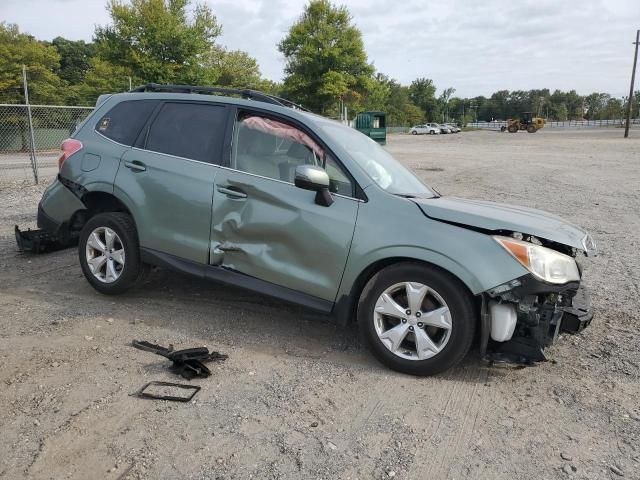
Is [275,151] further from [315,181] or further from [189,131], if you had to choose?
[189,131]

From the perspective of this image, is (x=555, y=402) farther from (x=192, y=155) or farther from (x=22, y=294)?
(x=22, y=294)

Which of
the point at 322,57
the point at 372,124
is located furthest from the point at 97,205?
the point at 322,57

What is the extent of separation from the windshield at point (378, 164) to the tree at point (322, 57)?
37.0 metres

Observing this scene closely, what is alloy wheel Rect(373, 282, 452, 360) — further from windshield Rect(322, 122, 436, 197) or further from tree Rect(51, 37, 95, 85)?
tree Rect(51, 37, 95, 85)

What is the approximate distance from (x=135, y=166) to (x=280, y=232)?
1.59m

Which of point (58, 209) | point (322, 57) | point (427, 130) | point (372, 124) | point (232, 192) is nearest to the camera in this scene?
point (232, 192)

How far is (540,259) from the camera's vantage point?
331 cm

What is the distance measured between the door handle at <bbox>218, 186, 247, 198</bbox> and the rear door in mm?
100

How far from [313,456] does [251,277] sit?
66.3 inches

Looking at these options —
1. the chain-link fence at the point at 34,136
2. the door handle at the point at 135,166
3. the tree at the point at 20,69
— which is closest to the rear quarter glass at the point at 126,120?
the door handle at the point at 135,166

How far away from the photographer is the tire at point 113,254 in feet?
15.1

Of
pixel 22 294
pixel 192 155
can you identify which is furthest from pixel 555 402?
pixel 22 294

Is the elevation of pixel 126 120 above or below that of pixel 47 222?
above

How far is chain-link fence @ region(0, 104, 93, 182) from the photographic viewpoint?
15.5m
